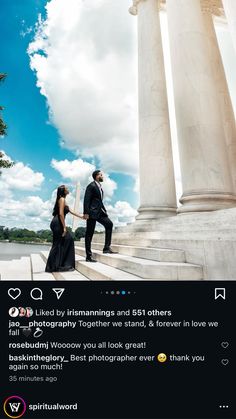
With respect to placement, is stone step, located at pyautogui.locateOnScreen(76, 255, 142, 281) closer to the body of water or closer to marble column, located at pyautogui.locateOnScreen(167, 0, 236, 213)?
marble column, located at pyautogui.locateOnScreen(167, 0, 236, 213)

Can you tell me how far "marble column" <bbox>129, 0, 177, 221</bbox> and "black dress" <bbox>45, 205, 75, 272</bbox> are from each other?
558 inches

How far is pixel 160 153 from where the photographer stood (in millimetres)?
36781

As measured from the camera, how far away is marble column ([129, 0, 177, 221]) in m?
35.8

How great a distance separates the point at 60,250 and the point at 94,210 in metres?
5.13

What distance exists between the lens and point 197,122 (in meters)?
26.3
